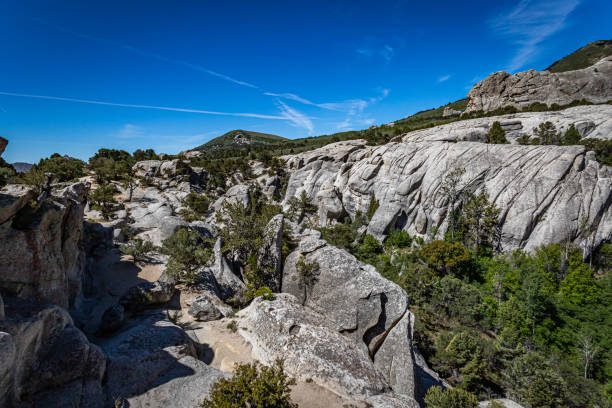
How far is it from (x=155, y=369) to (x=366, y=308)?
13.1 meters

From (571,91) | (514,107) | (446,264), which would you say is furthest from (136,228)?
(571,91)

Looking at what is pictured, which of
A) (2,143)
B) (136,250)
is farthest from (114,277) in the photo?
(2,143)

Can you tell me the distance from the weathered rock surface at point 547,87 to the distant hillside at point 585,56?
54.2m

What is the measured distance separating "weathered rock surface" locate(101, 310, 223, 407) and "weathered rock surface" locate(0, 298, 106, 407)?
91 cm

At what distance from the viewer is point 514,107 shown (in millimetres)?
74500

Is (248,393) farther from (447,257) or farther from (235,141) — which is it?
(235,141)

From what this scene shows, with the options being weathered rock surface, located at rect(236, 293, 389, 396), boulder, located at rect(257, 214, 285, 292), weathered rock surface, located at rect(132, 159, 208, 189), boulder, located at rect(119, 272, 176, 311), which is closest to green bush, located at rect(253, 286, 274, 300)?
weathered rock surface, located at rect(236, 293, 389, 396)

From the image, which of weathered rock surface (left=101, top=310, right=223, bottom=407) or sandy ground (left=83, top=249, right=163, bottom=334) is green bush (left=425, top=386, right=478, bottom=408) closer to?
weathered rock surface (left=101, top=310, right=223, bottom=407)

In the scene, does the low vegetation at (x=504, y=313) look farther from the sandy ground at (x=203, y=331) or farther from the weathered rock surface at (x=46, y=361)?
the weathered rock surface at (x=46, y=361)

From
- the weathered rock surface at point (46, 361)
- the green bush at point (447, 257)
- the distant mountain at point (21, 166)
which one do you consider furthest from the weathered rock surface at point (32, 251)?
the distant mountain at point (21, 166)

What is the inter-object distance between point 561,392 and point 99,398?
31.6 m

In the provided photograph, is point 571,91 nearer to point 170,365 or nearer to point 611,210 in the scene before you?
point 611,210

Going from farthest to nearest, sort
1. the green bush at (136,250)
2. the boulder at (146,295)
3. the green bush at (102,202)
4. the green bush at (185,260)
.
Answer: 1. the green bush at (102,202)
2. the green bush at (136,250)
3. the green bush at (185,260)
4. the boulder at (146,295)

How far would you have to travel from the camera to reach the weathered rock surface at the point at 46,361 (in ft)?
26.8
